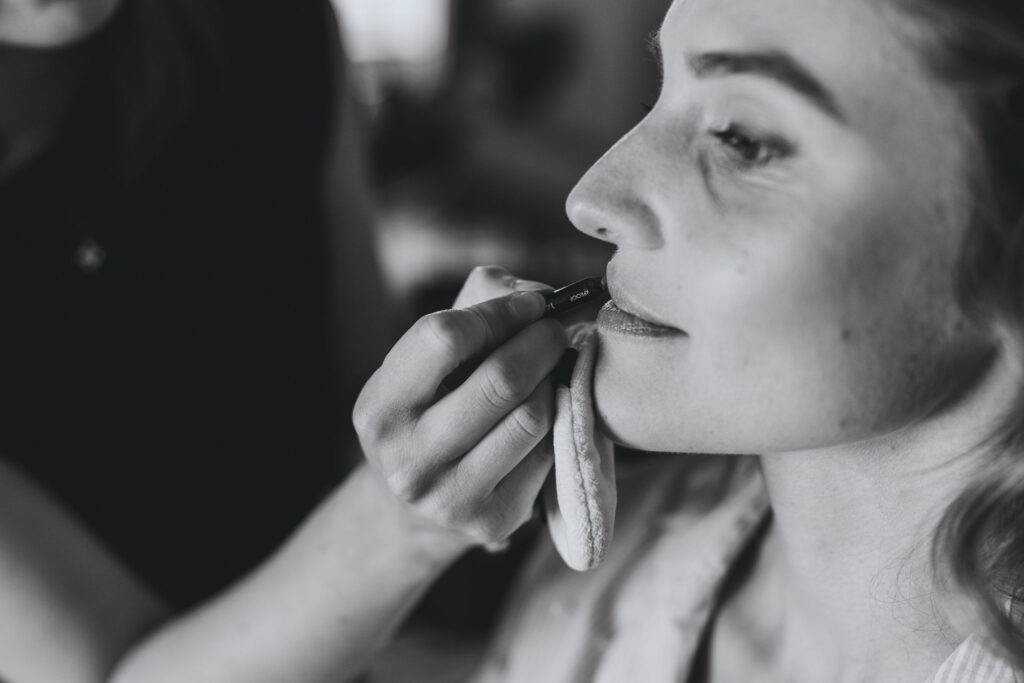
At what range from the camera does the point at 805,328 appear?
25.5 inches

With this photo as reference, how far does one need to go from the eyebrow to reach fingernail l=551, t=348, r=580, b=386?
9.4 inches

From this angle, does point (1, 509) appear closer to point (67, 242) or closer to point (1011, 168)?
point (67, 242)

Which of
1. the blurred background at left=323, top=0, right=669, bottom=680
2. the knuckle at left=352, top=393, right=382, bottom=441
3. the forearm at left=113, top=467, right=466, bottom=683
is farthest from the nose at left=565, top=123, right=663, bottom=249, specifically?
the blurred background at left=323, top=0, right=669, bottom=680

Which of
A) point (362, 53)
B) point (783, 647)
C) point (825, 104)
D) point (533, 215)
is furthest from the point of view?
point (362, 53)

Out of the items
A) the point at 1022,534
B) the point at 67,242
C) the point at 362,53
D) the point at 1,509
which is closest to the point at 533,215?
the point at 362,53

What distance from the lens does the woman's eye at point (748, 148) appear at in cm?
66

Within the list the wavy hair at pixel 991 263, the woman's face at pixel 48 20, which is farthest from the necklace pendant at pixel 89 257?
the wavy hair at pixel 991 263

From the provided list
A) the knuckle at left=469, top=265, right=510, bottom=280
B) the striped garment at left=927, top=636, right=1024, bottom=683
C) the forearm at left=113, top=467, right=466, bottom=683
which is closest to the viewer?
the striped garment at left=927, top=636, right=1024, bottom=683

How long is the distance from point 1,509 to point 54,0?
1.65 feet

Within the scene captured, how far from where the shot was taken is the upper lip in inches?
27.5

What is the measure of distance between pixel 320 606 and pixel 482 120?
2348 mm

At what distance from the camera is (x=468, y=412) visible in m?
0.72

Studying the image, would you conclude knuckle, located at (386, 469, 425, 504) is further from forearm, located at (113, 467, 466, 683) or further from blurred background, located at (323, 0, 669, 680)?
blurred background, located at (323, 0, 669, 680)

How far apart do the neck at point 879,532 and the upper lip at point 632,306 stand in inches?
7.1
